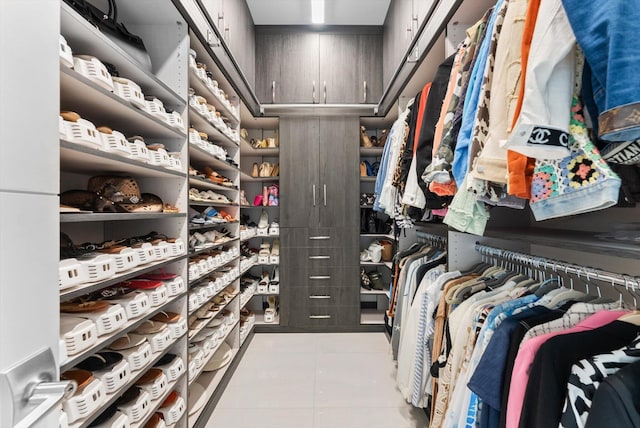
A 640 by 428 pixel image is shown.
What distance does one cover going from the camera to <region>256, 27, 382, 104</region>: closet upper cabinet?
132 inches

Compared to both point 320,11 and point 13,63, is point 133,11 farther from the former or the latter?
point 320,11

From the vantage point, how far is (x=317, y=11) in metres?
3.07

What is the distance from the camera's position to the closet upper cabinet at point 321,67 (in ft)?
11.0

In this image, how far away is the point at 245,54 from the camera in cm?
283

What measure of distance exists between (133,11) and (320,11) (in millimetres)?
2078

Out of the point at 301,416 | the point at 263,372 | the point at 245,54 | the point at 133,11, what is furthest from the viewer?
the point at 245,54

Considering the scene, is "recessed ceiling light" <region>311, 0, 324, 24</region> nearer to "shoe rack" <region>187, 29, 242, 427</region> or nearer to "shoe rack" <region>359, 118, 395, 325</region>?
"shoe rack" <region>359, 118, 395, 325</region>

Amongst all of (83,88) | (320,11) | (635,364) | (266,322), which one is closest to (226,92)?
(320,11)

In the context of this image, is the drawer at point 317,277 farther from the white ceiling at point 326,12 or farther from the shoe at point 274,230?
the white ceiling at point 326,12

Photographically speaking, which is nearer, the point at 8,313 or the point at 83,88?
the point at 8,313

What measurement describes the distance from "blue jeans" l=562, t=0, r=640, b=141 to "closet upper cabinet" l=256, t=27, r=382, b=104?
292 cm

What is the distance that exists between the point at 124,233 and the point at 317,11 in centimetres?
266

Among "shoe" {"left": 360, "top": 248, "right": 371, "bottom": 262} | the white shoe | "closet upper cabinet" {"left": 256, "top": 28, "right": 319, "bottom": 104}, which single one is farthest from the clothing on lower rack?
"closet upper cabinet" {"left": 256, "top": 28, "right": 319, "bottom": 104}

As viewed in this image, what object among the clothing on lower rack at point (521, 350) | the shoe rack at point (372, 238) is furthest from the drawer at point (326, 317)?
the clothing on lower rack at point (521, 350)
